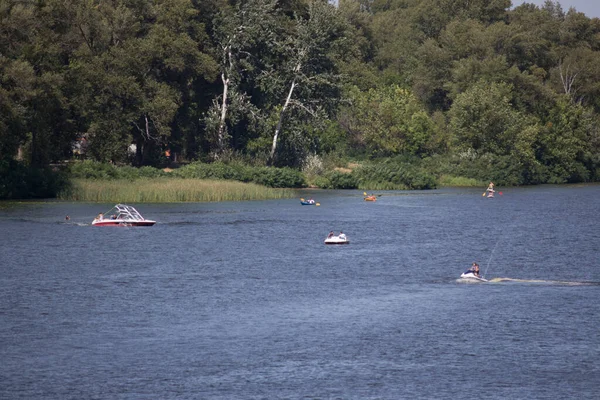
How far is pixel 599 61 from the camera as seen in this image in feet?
494

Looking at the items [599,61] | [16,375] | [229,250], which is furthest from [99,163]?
[599,61]

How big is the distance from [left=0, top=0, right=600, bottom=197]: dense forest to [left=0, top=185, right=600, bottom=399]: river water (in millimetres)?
25043

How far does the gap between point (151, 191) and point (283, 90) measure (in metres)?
33.3

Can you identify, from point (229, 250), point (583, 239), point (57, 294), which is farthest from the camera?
point (583, 239)

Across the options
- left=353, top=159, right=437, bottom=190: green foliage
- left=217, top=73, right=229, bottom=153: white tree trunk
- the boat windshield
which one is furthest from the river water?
left=353, top=159, right=437, bottom=190: green foliage

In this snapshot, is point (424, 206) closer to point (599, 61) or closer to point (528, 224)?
point (528, 224)

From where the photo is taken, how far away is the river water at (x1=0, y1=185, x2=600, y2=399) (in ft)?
99.1

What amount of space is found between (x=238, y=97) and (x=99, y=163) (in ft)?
73.6

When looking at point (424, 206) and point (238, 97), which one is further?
point (238, 97)

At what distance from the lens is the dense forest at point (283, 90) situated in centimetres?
9688

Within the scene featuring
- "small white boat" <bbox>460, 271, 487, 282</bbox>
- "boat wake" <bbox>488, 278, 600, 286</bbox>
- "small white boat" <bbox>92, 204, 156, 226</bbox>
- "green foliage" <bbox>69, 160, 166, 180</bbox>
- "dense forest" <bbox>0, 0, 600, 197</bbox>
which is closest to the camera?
"boat wake" <bbox>488, 278, 600, 286</bbox>

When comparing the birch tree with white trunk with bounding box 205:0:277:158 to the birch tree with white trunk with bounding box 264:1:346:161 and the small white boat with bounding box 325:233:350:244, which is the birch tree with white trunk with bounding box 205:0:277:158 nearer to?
the birch tree with white trunk with bounding box 264:1:346:161

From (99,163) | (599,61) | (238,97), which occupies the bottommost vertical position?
(99,163)

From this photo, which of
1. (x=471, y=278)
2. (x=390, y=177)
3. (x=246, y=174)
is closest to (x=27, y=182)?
(x=246, y=174)
